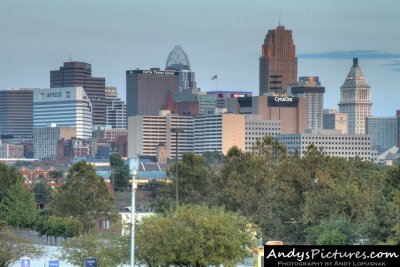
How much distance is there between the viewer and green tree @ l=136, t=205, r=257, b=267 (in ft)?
199

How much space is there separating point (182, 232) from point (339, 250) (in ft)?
93.5

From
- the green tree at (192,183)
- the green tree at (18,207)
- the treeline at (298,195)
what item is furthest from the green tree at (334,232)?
the green tree at (18,207)

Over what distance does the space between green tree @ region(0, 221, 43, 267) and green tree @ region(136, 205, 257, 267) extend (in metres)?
5.84

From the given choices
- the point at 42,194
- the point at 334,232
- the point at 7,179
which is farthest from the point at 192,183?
the point at 42,194

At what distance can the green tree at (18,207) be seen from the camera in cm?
12131

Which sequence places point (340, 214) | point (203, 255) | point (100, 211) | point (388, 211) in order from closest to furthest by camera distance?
point (203, 255) < point (388, 211) < point (340, 214) < point (100, 211)

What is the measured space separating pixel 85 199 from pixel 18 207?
607cm

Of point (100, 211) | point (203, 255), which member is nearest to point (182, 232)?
point (203, 255)

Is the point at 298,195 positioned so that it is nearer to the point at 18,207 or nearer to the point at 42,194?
the point at 18,207

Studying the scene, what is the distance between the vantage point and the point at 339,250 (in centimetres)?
3291

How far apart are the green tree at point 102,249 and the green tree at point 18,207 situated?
176ft

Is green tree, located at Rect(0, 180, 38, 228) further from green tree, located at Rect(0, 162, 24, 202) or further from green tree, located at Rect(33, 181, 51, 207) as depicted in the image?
green tree, located at Rect(33, 181, 51, 207)

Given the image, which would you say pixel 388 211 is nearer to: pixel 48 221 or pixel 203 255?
pixel 203 255

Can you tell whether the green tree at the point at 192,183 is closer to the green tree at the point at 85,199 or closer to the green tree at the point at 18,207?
the green tree at the point at 85,199
